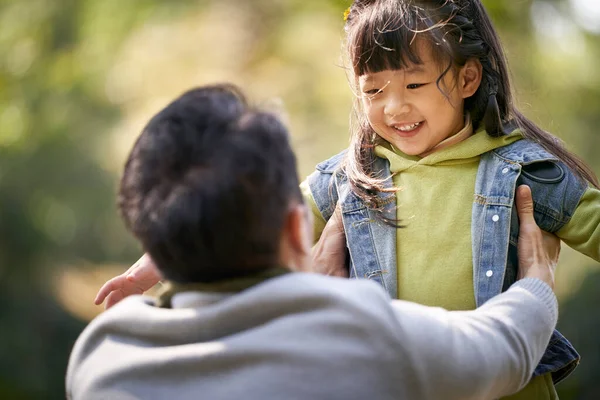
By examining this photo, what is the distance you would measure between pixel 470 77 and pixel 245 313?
124 cm

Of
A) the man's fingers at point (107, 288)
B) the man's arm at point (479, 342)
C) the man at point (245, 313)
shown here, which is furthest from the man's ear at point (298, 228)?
the man's fingers at point (107, 288)

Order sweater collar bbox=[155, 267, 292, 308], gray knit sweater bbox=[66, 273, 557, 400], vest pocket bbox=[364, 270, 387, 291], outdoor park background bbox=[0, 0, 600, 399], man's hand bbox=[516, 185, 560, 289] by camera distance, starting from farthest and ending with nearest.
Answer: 1. outdoor park background bbox=[0, 0, 600, 399]
2. vest pocket bbox=[364, 270, 387, 291]
3. man's hand bbox=[516, 185, 560, 289]
4. sweater collar bbox=[155, 267, 292, 308]
5. gray knit sweater bbox=[66, 273, 557, 400]

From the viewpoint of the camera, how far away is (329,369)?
157cm

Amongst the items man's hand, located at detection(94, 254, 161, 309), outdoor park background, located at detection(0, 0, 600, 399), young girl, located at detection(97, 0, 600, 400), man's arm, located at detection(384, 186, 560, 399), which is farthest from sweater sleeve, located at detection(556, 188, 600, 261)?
outdoor park background, located at detection(0, 0, 600, 399)

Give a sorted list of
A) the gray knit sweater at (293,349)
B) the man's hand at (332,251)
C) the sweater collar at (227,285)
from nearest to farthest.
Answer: the gray knit sweater at (293,349) < the sweater collar at (227,285) < the man's hand at (332,251)

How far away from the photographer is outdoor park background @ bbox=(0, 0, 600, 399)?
672cm

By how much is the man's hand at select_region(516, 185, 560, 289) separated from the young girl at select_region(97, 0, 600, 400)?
3 centimetres

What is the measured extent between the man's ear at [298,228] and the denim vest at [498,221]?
2.30 ft

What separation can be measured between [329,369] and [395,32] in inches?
46.3

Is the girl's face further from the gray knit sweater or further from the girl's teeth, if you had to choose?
the gray knit sweater

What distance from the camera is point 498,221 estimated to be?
7.68 ft

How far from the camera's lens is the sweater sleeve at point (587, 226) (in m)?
2.30

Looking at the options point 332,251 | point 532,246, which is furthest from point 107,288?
point 532,246

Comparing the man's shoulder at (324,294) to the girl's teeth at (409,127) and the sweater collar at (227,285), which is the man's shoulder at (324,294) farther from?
the girl's teeth at (409,127)
